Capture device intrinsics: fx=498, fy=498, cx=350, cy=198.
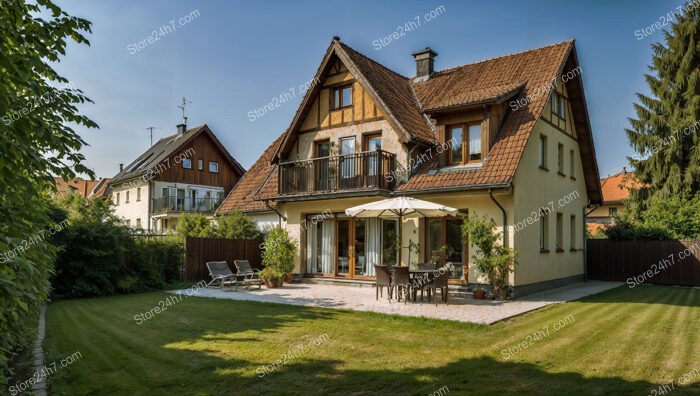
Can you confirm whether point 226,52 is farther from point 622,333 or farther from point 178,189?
point 178,189

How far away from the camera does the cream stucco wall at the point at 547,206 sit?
14.8 m

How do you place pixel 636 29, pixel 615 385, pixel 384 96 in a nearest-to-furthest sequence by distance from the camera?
pixel 615 385
pixel 384 96
pixel 636 29

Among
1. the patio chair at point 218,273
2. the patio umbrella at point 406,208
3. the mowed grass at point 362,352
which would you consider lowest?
the mowed grass at point 362,352

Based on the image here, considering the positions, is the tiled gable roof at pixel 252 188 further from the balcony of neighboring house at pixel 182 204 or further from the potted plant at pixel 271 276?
the balcony of neighboring house at pixel 182 204

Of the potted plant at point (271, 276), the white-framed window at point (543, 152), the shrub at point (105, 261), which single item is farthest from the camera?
the potted plant at point (271, 276)

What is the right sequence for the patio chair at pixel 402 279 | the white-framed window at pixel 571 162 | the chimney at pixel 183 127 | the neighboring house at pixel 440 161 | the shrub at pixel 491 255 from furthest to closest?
the chimney at pixel 183 127 → the white-framed window at pixel 571 162 → the neighboring house at pixel 440 161 → the shrub at pixel 491 255 → the patio chair at pixel 402 279

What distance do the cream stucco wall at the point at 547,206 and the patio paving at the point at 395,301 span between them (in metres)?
0.93

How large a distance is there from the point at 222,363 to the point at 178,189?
3149cm

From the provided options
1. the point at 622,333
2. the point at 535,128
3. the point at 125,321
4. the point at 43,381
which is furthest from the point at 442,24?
the point at 43,381

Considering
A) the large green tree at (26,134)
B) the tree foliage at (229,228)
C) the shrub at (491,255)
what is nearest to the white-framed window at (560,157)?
the shrub at (491,255)

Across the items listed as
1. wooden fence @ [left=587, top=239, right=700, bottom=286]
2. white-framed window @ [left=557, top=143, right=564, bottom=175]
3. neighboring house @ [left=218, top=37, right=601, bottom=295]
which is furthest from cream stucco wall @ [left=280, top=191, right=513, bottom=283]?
wooden fence @ [left=587, top=239, right=700, bottom=286]

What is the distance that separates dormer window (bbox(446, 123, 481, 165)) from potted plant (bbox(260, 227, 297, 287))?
650 cm

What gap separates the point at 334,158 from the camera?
1761 centimetres

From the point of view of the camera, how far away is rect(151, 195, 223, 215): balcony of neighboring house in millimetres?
35156
